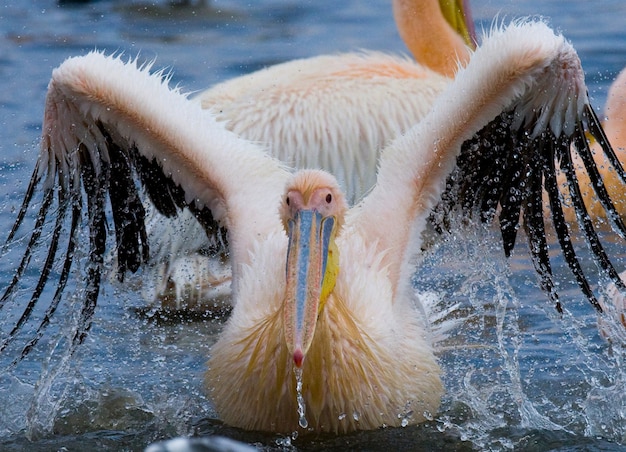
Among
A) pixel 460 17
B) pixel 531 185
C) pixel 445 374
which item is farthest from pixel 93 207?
pixel 460 17

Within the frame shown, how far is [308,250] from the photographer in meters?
3.61

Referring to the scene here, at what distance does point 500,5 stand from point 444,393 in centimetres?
639

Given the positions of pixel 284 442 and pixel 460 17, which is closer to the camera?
pixel 284 442

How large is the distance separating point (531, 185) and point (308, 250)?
98 cm

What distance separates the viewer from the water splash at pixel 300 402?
3.63 metres

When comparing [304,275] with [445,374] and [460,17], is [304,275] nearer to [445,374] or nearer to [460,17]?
[445,374]

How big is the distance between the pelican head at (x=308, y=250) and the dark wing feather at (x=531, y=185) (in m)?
0.60

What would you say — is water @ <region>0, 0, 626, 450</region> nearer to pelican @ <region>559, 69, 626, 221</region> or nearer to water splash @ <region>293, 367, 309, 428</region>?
water splash @ <region>293, 367, 309, 428</region>

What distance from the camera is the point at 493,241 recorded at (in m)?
4.34

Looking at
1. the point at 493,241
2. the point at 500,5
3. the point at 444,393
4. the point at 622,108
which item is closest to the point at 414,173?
the point at 493,241

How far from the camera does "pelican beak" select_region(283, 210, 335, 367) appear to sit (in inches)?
137

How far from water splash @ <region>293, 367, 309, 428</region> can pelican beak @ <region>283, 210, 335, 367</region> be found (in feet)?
0.52

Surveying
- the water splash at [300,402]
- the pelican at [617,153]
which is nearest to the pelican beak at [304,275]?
the water splash at [300,402]

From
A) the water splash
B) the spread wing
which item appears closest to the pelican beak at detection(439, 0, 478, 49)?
the spread wing
